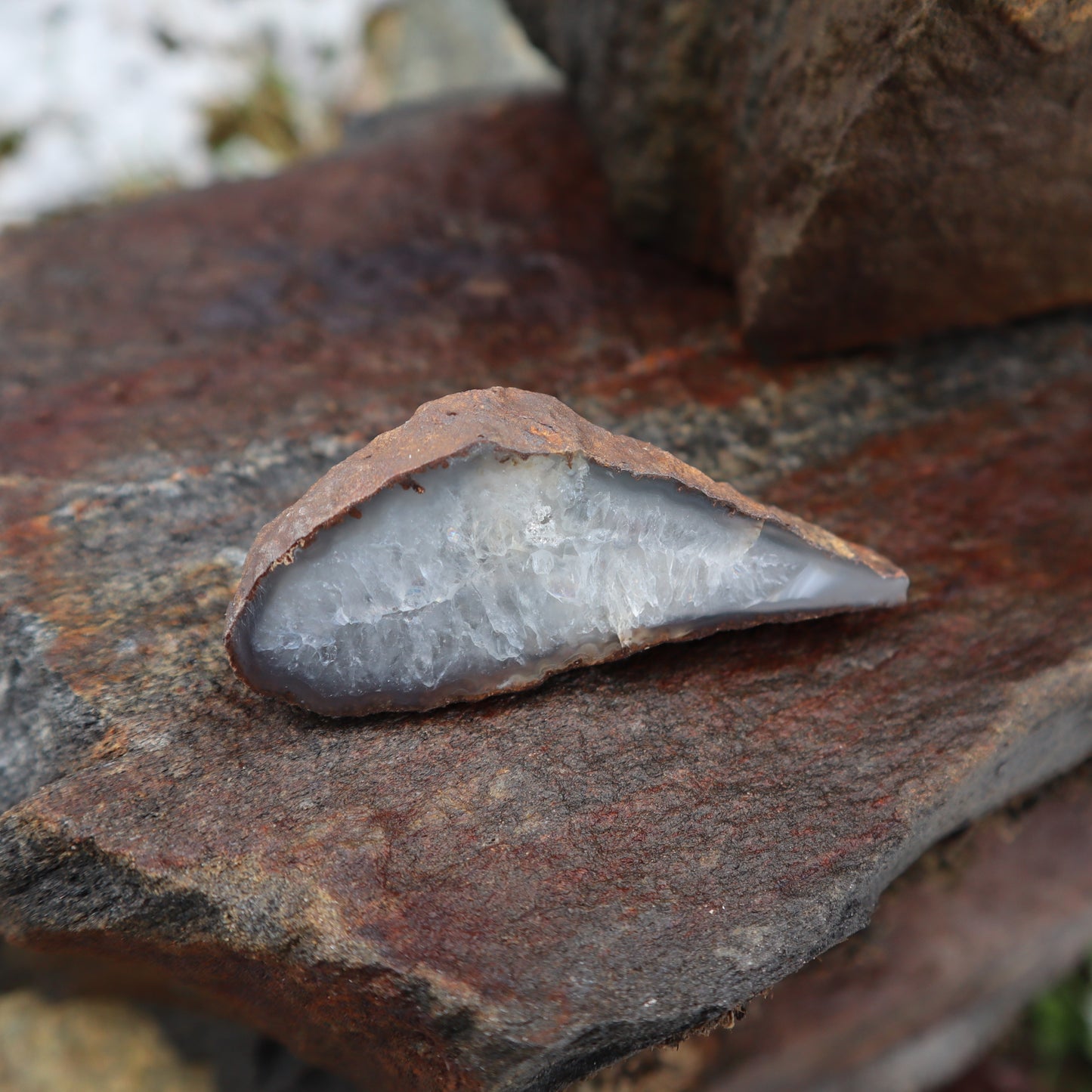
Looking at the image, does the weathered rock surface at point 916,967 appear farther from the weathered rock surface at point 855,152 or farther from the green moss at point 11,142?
the green moss at point 11,142

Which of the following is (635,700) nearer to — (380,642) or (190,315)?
(380,642)

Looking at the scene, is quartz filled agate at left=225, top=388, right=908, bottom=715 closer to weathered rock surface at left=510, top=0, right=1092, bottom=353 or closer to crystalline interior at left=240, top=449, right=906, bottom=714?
crystalline interior at left=240, top=449, right=906, bottom=714

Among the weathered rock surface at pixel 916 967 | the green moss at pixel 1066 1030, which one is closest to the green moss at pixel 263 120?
the weathered rock surface at pixel 916 967

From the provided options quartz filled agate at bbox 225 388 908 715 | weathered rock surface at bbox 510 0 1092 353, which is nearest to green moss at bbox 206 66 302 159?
weathered rock surface at bbox 510 0 1092 353

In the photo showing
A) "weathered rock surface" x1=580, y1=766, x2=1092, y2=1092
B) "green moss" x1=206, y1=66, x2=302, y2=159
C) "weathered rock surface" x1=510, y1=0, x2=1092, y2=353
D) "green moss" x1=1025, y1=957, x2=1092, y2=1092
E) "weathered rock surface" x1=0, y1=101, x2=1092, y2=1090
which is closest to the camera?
"weathered rock surface" x1=0, y1=101, x2=1092, y2=1090

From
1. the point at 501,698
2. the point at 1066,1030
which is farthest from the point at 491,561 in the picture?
the point at 1066,1030

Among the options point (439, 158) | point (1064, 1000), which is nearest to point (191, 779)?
point (439, 158)
